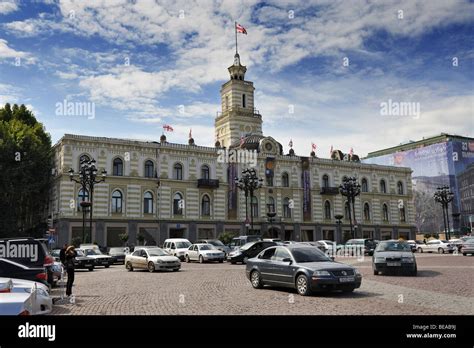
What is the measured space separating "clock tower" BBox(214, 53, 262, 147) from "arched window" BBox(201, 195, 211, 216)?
11532 mm

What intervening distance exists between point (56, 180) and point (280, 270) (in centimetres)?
3941

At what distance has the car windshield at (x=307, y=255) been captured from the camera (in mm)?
14352

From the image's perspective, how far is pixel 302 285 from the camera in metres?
13.6

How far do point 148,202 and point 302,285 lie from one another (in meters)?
38.7

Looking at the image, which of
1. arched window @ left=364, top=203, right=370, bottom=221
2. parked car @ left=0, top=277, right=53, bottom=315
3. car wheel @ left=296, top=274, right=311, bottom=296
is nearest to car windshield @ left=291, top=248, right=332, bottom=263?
car wheel @ left=296, top=274, right=311, bottom=296

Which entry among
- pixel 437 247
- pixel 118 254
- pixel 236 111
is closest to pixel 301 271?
pixel 118 254

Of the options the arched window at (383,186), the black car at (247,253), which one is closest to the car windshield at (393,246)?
the black car at (247,253)

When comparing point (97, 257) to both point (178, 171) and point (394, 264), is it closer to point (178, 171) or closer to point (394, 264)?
point (394, 264)

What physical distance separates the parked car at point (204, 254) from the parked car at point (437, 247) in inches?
963

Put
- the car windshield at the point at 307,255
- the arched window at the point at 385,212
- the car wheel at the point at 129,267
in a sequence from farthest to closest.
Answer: the arched window at the point at 385,212, the car wheel at the point at 129,267, the car windshield at the point at 307,255

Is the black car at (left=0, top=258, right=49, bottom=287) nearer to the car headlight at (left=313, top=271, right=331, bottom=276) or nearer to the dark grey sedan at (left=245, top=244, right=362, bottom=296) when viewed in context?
the dark grey sedan at (left=245, top=244, right=362, bottom=296)

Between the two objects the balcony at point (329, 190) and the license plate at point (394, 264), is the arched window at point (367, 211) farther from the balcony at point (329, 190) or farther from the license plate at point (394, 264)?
the license plate at point (394, 264)
